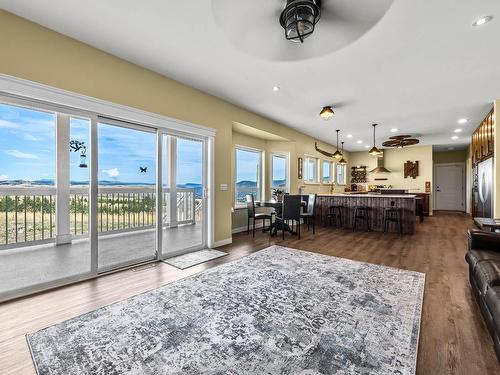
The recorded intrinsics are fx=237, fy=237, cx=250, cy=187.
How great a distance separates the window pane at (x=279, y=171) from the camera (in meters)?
7.26

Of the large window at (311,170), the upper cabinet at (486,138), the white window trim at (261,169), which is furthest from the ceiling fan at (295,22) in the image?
the large window at (311,170)

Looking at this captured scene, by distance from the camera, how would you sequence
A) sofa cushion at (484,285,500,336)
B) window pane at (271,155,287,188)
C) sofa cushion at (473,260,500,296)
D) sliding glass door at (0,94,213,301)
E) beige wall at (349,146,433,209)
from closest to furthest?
sofa cushion at (484,285,500,336), sofa cushion at (473,260,500,296), sliding glass door at (0,94,213,301), window pane at (271,155,287,188), beige wall at (349,146,433,209)

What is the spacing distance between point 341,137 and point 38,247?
8.43m

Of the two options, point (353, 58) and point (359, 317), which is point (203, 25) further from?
point (359, 317)

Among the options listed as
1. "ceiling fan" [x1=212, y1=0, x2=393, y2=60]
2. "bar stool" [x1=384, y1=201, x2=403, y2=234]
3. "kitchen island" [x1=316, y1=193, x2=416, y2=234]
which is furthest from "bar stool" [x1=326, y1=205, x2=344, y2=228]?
"ceiling fan" [x1=212, y1=0, x2=393, y2=60]

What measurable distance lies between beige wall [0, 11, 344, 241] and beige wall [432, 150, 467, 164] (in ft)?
35.5

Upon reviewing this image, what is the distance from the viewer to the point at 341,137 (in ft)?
26.8

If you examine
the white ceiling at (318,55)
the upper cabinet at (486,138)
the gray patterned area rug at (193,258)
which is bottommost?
the gray patterned area rug at (193,258)

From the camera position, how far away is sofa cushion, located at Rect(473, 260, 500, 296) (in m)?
1.83

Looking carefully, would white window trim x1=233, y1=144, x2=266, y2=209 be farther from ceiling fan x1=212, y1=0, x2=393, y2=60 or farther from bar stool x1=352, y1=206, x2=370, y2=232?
ceiling fan x1=212, y1=0, x2=393, y2=60

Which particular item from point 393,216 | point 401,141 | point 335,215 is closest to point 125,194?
point 335,215

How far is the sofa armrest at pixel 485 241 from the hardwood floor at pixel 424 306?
519 mm

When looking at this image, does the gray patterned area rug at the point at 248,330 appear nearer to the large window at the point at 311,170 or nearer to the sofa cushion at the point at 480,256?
the sofa cushion at the point at 480,256

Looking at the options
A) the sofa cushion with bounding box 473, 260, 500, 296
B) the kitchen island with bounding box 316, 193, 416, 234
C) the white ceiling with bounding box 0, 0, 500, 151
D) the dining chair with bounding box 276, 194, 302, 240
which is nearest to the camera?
the sofa cushion with bounding box 473, 260, 500, 296
